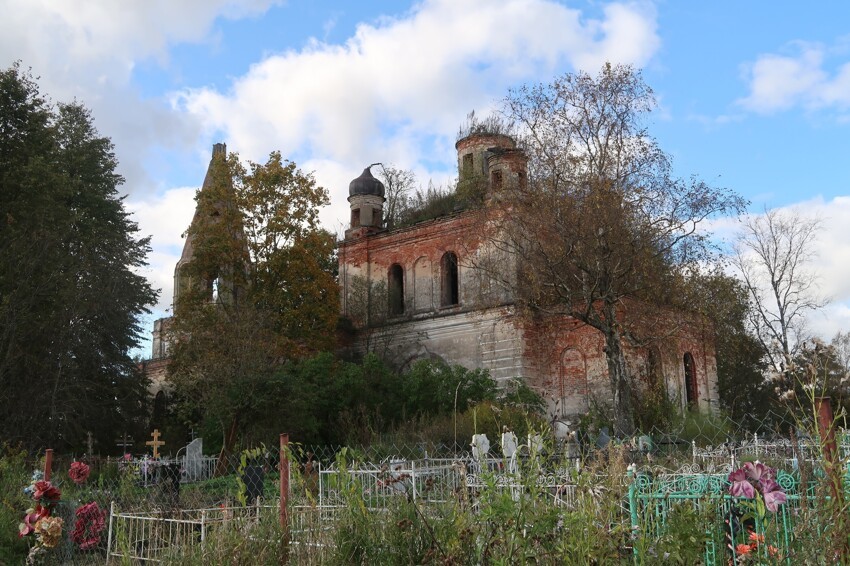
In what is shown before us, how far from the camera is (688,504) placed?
15.2 feet

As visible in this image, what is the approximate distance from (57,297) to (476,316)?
47.4 feet

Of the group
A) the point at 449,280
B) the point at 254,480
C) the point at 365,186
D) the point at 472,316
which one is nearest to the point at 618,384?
the point at 472,316

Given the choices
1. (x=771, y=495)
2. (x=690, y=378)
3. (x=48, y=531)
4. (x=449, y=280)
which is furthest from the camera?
(x=449, y=280)

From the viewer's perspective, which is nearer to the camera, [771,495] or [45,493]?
[771,495]

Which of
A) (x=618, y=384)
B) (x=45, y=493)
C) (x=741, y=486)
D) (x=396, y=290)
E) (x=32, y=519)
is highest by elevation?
(x=396, y=290)

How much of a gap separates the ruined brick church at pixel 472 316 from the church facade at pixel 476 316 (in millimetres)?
42

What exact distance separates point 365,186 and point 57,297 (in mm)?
16092

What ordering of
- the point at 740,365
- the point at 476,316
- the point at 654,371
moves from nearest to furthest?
the point at 654,371, the point at 476,316, the point at 740,365

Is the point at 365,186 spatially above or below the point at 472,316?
above

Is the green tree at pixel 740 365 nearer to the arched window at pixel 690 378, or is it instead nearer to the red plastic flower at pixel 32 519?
the arched window at pixel 690 378

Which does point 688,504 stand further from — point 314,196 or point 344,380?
point 314,196

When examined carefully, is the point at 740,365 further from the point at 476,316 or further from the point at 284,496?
the point at 284,496

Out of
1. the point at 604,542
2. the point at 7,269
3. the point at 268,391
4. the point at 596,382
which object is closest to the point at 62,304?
the point at 7,269

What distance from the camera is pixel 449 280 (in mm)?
31359
